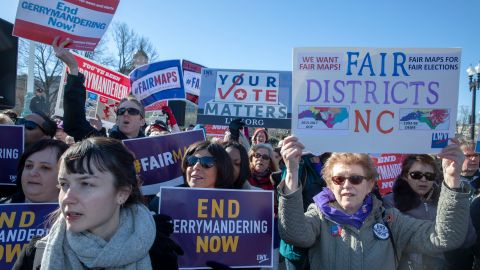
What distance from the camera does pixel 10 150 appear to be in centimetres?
360

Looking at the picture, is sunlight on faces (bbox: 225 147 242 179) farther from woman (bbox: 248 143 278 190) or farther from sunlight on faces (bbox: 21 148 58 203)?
sunlight on faces (bbox: 21 148 58 203)

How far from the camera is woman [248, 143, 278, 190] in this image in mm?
4828

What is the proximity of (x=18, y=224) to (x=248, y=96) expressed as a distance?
458 cm

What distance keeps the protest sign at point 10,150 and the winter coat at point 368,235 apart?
2438mm

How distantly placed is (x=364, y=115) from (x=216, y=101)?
389 centimetres

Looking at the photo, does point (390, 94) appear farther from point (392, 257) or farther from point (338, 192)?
point (392, 257)

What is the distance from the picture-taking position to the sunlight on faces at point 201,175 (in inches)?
129

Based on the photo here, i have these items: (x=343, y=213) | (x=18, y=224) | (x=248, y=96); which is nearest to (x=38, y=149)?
(x=18, y=224)

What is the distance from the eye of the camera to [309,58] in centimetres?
307

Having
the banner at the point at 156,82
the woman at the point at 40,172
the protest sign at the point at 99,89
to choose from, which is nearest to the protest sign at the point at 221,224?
the woman at the point at 40,172

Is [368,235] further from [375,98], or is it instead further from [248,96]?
[248,96]

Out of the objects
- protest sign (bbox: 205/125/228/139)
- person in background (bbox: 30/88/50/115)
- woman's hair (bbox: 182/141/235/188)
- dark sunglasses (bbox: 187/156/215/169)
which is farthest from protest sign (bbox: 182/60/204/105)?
dark sunglasses (bbox: 187/156/215/169)

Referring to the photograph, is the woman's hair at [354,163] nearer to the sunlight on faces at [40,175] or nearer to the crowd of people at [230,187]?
the crowd of people at [230,187]

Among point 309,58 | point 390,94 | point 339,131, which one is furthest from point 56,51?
point 390,94
